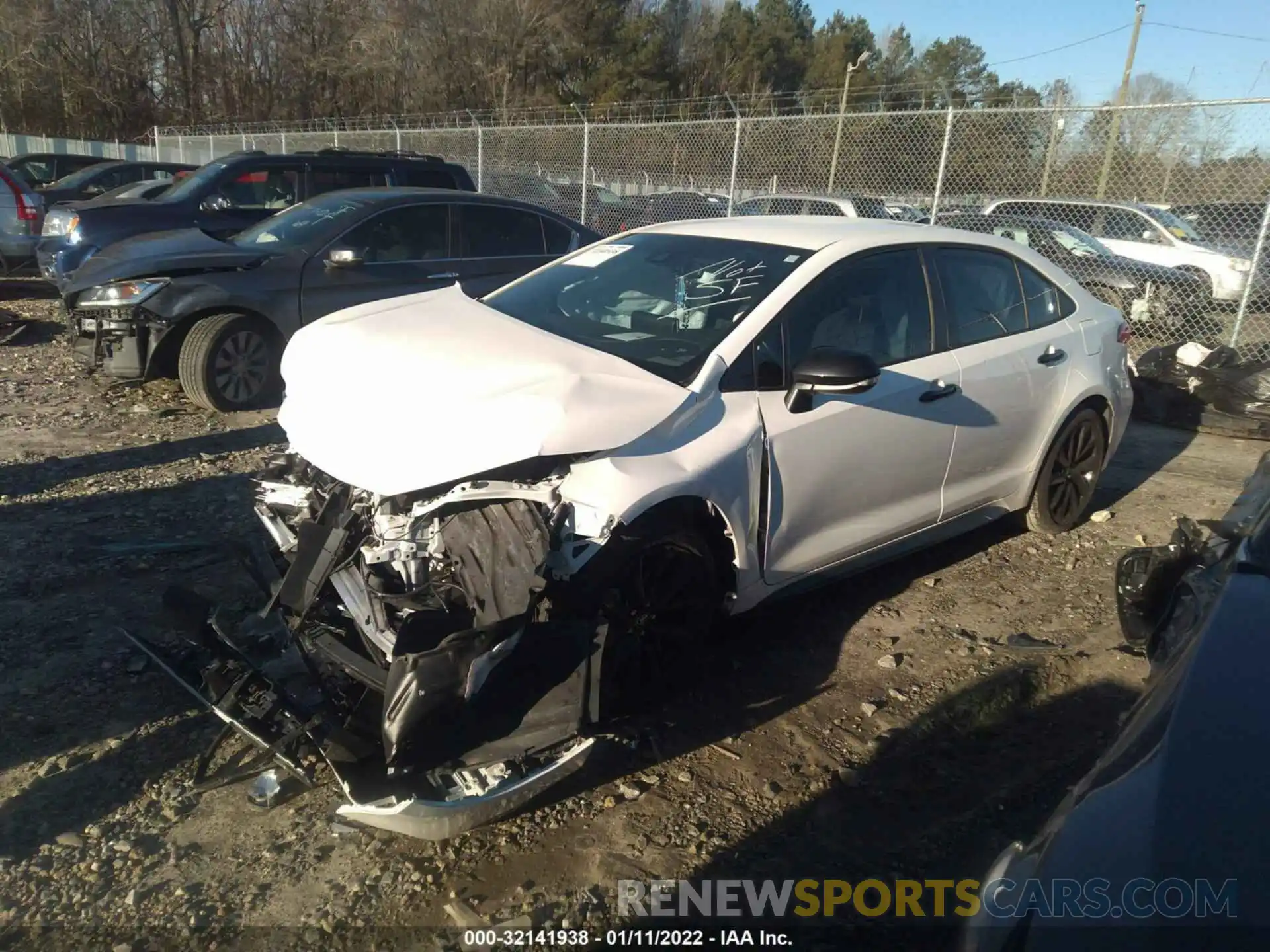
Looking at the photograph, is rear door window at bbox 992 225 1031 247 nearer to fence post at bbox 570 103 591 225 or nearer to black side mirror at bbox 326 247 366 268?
fence post at bbox 570 103 591 225

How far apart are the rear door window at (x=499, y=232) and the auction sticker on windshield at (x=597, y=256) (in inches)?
144

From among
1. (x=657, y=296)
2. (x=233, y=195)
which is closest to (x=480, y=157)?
(x=233, y=195)

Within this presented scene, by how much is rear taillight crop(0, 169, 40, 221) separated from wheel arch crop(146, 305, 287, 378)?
7553 millimetres

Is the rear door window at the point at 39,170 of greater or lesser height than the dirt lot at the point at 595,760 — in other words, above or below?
above

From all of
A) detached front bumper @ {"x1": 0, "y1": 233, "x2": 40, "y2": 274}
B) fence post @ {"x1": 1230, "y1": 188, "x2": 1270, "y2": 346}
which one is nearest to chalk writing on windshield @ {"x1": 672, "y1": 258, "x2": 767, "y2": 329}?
fence post @ {"x1": 1230, "y1": 188, "x2": 1270, "y2": 346}

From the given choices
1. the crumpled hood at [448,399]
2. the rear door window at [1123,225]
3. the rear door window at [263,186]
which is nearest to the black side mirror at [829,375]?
the crumpled hood at [448,399]

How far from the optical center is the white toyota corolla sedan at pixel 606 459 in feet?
9.02

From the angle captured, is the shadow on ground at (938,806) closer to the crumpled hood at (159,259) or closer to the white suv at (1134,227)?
the crumpled hood at (159,259)

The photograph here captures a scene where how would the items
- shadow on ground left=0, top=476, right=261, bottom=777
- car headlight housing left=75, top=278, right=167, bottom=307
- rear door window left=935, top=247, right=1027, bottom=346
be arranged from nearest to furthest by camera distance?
shadow on ground left=0, top=476, right=261, bottom=777 → rear door window left=935, top=247, right=1027, bottom=346 → car headlight housing left=75, top=278, right=167, bottom=307

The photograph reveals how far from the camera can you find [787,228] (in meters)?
4.22

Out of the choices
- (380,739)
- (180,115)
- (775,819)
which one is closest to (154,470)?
(380,739)

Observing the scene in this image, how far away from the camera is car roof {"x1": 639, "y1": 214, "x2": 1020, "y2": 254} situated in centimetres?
403

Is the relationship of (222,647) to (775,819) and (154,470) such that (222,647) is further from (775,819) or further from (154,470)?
(154,470)

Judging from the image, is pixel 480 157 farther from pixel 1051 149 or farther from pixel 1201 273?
pixel 1201 273
